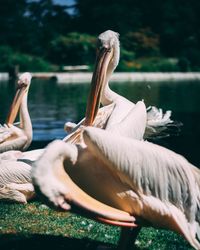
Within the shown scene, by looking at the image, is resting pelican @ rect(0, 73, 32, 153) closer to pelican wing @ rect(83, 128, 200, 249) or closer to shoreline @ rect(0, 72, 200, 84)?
pelican wing @ rect(83, 128, 200, 249)

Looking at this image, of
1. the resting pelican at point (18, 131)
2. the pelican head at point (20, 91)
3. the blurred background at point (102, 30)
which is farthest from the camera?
the blurred background at point (102, 30)

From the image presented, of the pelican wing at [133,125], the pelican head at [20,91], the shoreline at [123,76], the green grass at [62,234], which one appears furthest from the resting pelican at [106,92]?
the shoreline at [123,76]

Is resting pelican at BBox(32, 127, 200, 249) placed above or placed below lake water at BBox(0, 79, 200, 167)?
above

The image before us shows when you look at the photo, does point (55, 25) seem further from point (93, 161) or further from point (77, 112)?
point (93, 161)

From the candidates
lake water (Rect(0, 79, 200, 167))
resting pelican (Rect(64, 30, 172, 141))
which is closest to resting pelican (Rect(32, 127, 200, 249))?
resting pelican (Rect(64, 30, 172, 141))

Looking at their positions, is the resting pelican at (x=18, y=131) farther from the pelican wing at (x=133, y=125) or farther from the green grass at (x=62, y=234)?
the pelican wing at (x=133, y=125)

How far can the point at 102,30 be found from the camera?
35812 millimetres

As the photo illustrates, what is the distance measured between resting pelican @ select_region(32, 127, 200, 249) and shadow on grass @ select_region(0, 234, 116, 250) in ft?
1.76

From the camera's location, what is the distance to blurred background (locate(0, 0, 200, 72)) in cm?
3075

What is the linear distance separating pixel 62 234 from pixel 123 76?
73.8 ft

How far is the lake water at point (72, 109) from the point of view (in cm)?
844

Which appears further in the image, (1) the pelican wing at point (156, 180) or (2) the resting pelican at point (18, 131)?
(2) the resting pelican at point (18, 131)

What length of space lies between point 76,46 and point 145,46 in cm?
502

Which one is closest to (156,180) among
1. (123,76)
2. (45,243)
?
(45,243)
